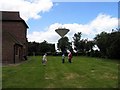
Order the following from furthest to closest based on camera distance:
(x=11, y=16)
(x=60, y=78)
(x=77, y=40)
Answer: (x=77, y=40), (x=11, y=16), (x=60, y=78)

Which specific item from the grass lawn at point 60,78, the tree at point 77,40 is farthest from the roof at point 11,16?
the tree at point 77,40

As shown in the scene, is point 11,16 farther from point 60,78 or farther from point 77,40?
point 77,40

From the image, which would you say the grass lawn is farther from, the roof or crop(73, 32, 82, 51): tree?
crop(73, 32, 82, 51): tree

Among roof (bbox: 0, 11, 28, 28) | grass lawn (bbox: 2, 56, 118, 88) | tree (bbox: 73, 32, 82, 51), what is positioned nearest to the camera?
grass lawn (bbox: 2, 56, 118, 88)

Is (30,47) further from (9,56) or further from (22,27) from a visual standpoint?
(9,56)

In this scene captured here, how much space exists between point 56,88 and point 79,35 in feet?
362

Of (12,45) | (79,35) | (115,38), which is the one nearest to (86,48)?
(79,35)

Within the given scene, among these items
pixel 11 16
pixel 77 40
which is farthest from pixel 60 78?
pixel 77 40

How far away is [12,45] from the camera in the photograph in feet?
159

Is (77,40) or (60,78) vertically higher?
(77,40)

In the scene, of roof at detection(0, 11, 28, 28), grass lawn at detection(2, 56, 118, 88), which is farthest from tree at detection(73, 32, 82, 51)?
grass lawn at detection(2, 56, 118, 88)

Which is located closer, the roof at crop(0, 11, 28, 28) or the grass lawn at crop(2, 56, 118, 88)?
the grass lawn at crop(2, 56, 118, 88)

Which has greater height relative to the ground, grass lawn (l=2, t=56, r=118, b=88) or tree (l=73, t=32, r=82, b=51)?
tree (l=73, t=32, r=82, b=51)

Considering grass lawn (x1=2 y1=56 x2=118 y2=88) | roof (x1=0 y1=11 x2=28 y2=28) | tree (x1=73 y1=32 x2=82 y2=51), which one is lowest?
grass lawn (x1=2 y1=56 x2=118 y2=88)
